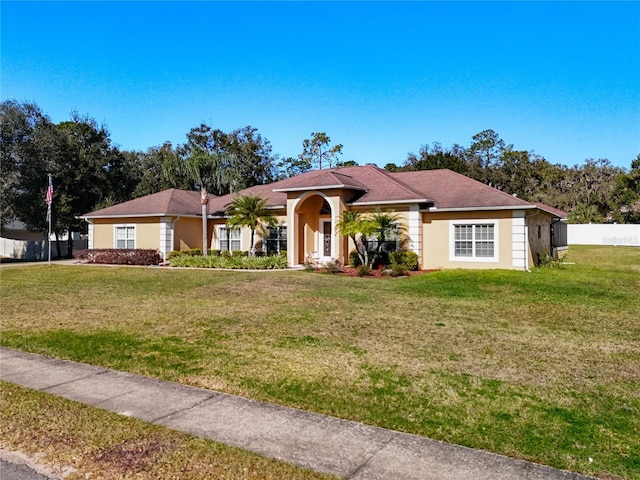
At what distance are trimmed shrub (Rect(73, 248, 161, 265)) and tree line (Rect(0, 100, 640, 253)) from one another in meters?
4.69

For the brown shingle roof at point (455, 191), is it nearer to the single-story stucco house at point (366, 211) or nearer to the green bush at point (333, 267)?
the single-story stucco house at point (366, 211)

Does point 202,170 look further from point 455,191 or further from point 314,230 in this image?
point 455,191

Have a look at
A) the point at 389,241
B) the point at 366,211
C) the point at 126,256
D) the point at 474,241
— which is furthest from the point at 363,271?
the point at 126,256

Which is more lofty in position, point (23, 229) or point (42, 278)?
point (23, 229)

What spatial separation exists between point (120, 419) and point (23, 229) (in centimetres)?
4831

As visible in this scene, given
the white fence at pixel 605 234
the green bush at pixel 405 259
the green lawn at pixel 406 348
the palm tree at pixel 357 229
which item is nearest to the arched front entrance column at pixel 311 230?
the palm tree at pixel 357 229

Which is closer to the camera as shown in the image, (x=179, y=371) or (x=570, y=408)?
(x=570, y=408)

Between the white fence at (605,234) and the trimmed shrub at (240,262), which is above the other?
the white fence at (605,234)

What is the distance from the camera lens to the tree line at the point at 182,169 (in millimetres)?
32281

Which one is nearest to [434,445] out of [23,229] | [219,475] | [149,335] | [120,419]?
[219,475]

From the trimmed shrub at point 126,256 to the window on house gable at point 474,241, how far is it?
16.3m

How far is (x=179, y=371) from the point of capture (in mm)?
6797

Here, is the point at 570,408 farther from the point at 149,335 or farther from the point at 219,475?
the point at 149,335

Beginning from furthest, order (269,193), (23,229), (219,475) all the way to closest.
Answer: (23,229) < (269,193) < (219,475)
